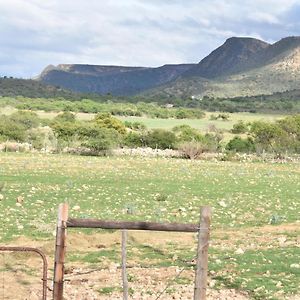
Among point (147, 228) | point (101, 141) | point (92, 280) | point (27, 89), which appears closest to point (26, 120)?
point (101, 141)

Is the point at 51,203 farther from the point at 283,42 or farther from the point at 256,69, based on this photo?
the point at 283,42

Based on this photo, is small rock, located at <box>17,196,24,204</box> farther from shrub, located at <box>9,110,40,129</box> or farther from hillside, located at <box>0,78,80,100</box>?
hillside, located at <box>0,78,80,100</box>

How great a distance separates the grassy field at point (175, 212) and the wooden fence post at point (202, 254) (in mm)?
3970

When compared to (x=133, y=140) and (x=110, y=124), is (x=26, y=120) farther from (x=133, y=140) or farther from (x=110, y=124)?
(x=133, y=140)

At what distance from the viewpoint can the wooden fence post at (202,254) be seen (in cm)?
732

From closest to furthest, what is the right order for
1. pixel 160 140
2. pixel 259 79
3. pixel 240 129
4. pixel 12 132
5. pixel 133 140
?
1. pixel 12 132
2. pixel 133 140
3. pixel 160 140
4. pixel 240 129
5. pixel 259 79

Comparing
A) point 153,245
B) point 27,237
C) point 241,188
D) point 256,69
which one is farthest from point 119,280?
point 256,69

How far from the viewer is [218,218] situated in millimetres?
20062

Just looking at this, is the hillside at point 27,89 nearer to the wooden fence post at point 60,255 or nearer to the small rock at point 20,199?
the small rock at point 20,199

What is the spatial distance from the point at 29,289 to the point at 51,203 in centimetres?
1090

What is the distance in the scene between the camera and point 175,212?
20.9m

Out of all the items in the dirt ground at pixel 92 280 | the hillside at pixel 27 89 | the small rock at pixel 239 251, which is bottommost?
the dirt ground at pixel 92 280

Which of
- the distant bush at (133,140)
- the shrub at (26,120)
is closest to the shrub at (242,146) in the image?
the distant bush at (133,140)

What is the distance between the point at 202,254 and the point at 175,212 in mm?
13569
